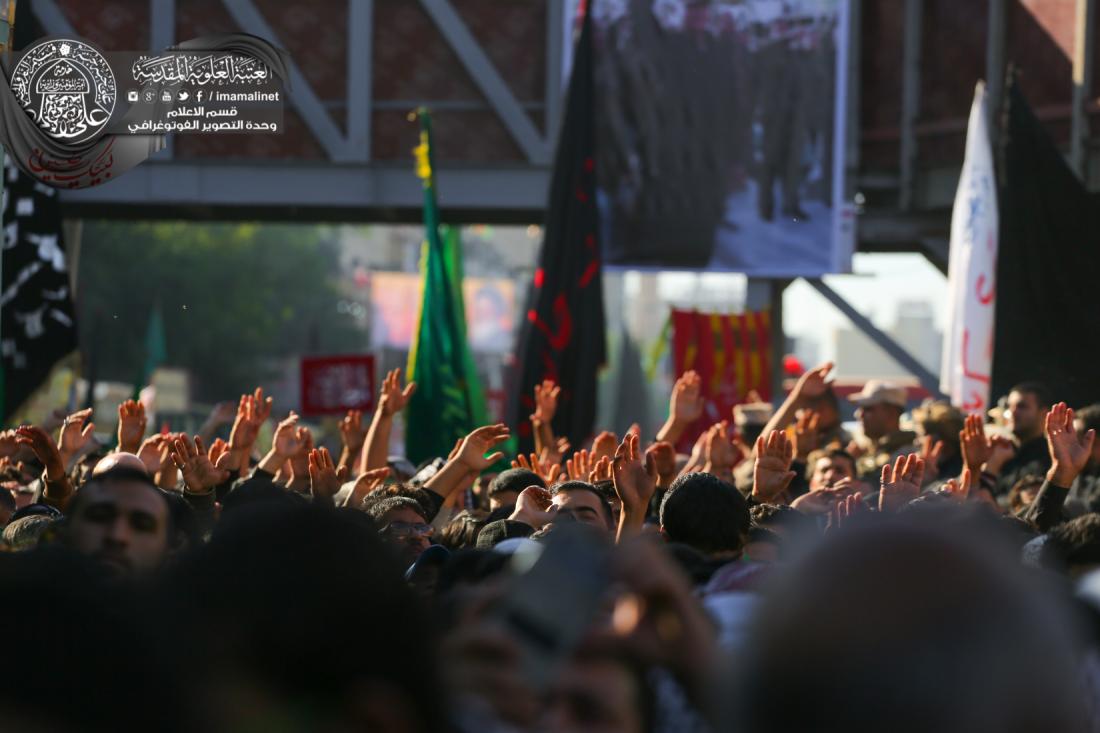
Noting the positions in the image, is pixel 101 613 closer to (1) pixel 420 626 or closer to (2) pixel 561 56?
(1) pixel 420 626

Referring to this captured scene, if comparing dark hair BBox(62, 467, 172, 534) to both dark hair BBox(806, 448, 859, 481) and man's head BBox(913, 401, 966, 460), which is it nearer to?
dark hair BBox(806, 448, 859, 481)

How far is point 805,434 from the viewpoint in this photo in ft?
31.2

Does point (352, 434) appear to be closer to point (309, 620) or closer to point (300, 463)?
point (300, 463)

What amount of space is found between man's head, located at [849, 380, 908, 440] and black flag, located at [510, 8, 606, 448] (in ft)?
6.91

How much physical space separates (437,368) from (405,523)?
697 centimetres

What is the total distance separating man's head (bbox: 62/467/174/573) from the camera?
157 inches

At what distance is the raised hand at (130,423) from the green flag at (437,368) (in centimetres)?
428

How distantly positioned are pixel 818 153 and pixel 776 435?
362 inches

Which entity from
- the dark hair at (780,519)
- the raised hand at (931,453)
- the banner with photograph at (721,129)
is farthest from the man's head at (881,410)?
the banner with photograph at (721,129)

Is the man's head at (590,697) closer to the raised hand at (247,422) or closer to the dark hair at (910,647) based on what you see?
the dark hair at (910,647)

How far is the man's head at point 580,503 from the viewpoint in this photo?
5.47 meters

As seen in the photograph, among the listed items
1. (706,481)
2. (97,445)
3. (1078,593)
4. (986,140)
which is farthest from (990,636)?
(986,140)

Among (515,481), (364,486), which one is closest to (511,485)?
(515,481)

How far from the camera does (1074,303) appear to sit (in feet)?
34.4
